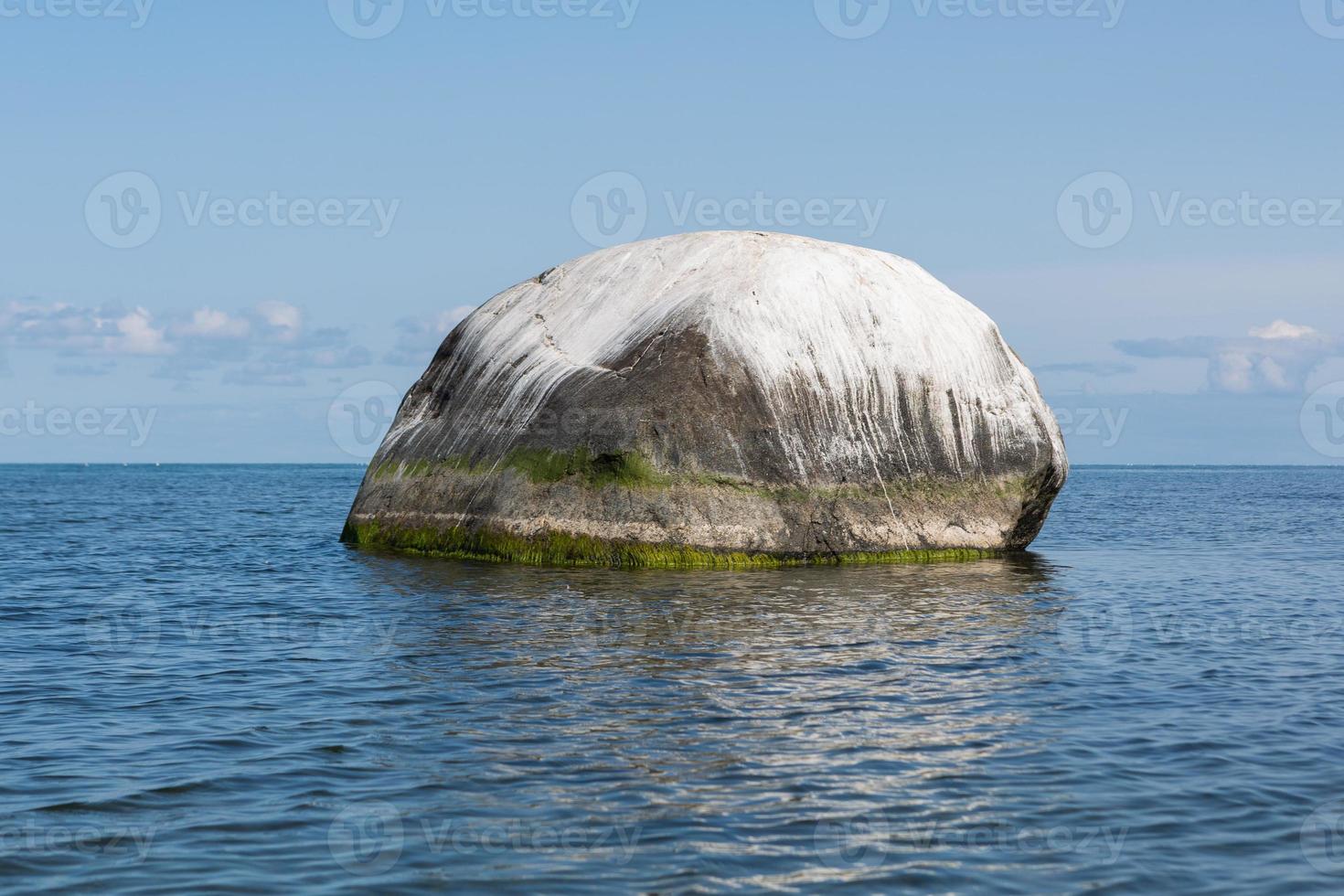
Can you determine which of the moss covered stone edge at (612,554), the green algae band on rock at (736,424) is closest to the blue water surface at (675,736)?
the moss covered stone edge at (612,554)

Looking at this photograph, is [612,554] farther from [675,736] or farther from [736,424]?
[675,736]

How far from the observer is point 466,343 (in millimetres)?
24547

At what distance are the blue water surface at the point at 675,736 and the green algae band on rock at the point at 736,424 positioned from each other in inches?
57.7

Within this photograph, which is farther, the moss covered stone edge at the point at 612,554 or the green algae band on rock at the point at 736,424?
the green algae band on rock at the point at 736,424

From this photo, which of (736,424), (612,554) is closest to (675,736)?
(612,554)

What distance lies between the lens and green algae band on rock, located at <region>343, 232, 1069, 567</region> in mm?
20047

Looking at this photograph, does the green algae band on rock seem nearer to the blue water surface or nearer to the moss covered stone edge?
the moss covered stone edge

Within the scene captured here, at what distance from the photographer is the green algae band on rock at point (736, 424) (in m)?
20.0

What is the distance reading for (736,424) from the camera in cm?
2022

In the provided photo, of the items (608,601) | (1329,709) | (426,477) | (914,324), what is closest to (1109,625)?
(1329,709)

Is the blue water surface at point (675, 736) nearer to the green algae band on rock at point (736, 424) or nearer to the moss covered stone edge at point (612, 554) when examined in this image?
the moss covered stone edge at point (612, 554)

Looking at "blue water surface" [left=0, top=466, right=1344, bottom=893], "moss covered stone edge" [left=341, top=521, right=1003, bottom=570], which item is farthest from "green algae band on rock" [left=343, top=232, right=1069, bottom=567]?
"blue water surface" [left=0, top=466, right=1344, bottom=893]

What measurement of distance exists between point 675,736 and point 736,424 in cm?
1100

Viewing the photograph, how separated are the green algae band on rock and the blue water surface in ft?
4.81
